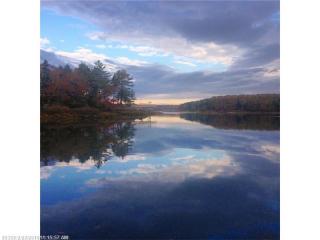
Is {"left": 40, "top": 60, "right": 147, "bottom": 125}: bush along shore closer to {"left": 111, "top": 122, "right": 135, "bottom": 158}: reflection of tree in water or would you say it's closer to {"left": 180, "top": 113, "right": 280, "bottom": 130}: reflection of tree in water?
{"left": 111, "top": 122, "right": 135, "bottom": 158}: reflection of tree in water

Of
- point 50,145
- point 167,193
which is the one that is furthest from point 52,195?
point 167,193

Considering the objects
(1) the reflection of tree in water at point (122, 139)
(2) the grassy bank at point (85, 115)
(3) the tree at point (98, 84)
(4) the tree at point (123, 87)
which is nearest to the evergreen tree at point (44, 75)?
(2) the grassy bank at point (85, 115)

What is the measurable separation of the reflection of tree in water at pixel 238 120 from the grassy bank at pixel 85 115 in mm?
559

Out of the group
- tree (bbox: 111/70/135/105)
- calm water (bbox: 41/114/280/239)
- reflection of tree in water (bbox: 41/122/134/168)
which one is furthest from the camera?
tree (bbox: 111/70/135/105)

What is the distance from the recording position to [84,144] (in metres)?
3.29

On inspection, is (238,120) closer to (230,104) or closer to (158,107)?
(230,104)

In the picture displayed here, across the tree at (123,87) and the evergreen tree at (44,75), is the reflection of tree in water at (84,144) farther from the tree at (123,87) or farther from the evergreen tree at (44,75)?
the evergreen tree at (44,75)

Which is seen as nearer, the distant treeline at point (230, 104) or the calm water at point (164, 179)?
the calm water at point (164, 179)

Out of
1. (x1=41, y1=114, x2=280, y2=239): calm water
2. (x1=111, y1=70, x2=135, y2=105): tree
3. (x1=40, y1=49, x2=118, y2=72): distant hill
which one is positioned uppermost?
(x1=40, y1=49, x2=118, y2=72): distant hill

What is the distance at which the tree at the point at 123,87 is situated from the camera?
11.0 feet

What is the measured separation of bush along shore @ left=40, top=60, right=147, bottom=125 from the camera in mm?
3312

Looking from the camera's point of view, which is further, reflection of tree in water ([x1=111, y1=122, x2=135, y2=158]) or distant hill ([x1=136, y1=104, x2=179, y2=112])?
distant hill ([x1=136, y1=104, x2=179, y2=112])

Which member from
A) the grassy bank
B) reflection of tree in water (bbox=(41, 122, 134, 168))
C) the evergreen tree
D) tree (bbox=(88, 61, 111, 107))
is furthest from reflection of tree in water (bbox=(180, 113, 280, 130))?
the evergreen tree

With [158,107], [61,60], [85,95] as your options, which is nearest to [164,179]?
[158,107]
